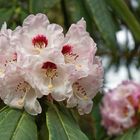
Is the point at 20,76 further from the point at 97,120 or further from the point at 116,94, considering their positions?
the point at 97,120

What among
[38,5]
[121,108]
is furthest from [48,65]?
[121,108]

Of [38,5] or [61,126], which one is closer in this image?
[61,126]

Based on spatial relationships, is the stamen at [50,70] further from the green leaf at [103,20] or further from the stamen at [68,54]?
the green leaf at [103,20]

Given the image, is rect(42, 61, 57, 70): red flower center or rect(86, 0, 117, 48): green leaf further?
rect(86, 0, 117, 48): green leaf

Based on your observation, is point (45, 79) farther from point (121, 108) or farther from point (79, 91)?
point (121, 108)

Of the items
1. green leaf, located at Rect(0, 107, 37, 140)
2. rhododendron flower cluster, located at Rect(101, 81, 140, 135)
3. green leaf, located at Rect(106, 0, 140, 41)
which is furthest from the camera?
rhododendron flower cluster, located at Rect(101, 81, 140, 135)

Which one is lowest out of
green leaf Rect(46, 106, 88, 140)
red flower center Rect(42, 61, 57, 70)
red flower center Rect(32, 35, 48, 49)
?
green leaf Rect(46, 106, 88, 140)

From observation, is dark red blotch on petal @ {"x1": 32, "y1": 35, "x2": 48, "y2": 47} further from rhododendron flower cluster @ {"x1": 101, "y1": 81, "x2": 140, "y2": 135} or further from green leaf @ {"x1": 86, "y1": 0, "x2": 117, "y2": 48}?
rhododendron flower cluster @ {"x1": 101, "y1": 81, "x2": 140, "y2": 135}

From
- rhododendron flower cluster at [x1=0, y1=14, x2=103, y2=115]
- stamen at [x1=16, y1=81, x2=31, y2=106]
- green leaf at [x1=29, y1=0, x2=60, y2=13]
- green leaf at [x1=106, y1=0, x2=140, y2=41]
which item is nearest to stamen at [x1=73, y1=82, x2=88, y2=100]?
rhododendron flower cluster at [x1=0, y1=14, x2=103, y2=115]
